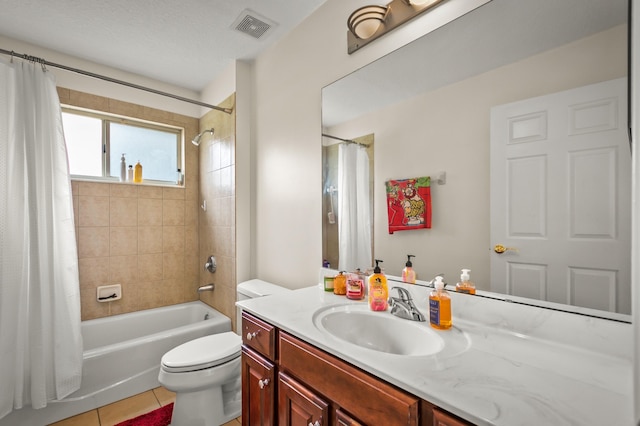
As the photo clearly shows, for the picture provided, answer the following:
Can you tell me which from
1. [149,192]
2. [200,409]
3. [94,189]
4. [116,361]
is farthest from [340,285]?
[94,189]

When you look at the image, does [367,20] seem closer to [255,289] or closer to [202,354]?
[255,289]

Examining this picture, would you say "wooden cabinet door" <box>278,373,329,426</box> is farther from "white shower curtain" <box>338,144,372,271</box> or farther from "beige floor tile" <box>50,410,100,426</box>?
"beige floor tile" <box>50,410,100,426</box>

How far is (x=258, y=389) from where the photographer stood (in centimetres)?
122

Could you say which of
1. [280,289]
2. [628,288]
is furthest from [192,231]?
[628,288]

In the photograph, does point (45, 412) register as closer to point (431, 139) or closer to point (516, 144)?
point (431, 139)

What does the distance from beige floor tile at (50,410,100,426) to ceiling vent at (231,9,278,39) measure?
104 inches

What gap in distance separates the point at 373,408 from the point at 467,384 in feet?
0.79

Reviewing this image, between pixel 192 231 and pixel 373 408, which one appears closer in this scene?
pixel 373 408

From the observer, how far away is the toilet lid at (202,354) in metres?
1.61

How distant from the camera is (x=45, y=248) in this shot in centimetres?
183

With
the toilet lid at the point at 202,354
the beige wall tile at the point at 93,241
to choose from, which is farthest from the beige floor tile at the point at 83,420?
the beige wall tile at the point at 93,241

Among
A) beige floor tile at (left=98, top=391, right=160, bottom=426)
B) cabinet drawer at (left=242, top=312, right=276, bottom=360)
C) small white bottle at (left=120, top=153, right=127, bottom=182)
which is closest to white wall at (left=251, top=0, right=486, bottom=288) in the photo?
cabinet drawer at (left=242, top=312, right=276, bottom=360)

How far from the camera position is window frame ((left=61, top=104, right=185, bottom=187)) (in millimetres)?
2437

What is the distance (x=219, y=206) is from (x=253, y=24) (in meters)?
1.43
